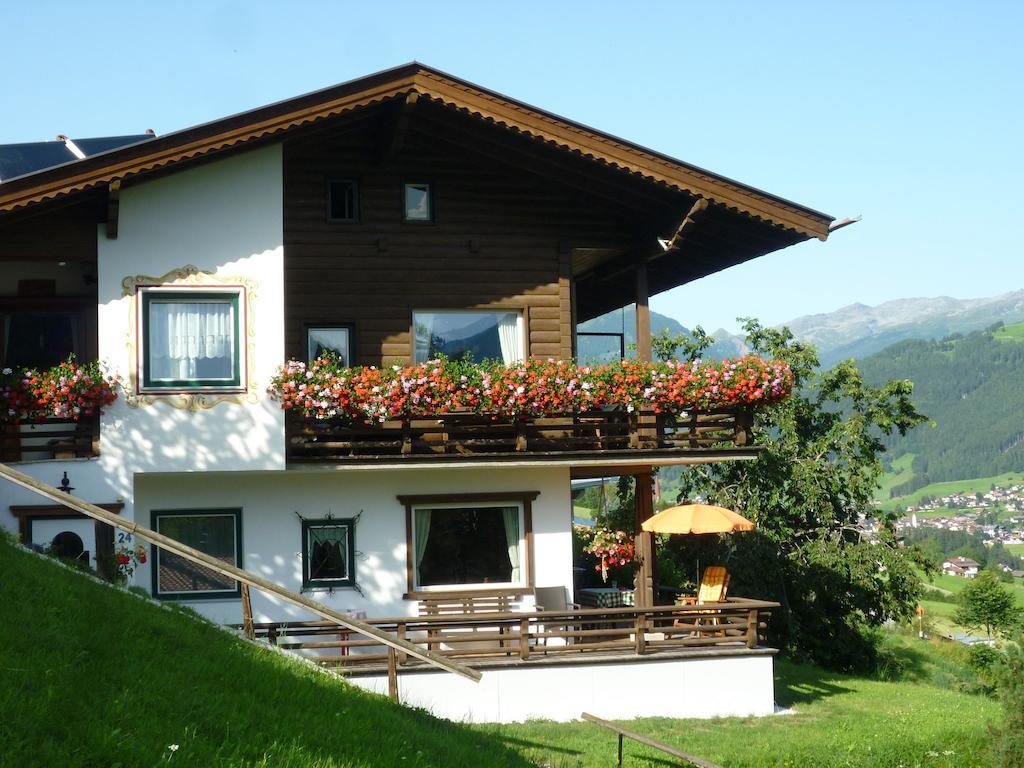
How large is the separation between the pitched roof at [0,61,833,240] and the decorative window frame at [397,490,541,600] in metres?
5.00

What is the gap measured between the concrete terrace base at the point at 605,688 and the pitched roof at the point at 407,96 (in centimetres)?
632

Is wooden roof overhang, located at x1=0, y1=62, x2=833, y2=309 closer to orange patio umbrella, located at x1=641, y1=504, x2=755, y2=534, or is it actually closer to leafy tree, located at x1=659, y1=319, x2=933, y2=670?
orange patio umbrella, located at x1=641, y1=504, x2=755, y2=534

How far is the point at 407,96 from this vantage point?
1780 centimetres

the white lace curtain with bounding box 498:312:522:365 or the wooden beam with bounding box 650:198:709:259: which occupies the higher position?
the wooden beam with bounding box 650:198:709:259

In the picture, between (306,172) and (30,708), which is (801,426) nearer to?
(306,172)

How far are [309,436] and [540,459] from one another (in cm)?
320

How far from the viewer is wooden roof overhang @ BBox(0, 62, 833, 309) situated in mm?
16719

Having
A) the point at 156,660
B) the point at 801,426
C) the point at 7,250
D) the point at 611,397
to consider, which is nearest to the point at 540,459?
the point at 611,397

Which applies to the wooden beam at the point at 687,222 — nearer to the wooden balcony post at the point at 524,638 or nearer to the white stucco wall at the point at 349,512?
the white stucco wall at the point at 349,512

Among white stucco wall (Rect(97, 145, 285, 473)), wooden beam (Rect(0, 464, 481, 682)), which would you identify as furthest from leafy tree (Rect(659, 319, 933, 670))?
wooden beam (Rect(0, 464, 481, 682))

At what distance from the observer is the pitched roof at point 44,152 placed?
63.7ft

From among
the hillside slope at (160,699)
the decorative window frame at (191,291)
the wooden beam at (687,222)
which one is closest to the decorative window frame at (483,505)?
the decorative window frame at (191,291)

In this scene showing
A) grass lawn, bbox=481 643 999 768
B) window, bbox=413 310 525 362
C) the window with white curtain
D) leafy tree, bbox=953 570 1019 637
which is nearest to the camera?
grass lawn, bbox=481 643 999 768

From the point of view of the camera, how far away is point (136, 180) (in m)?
17.3
